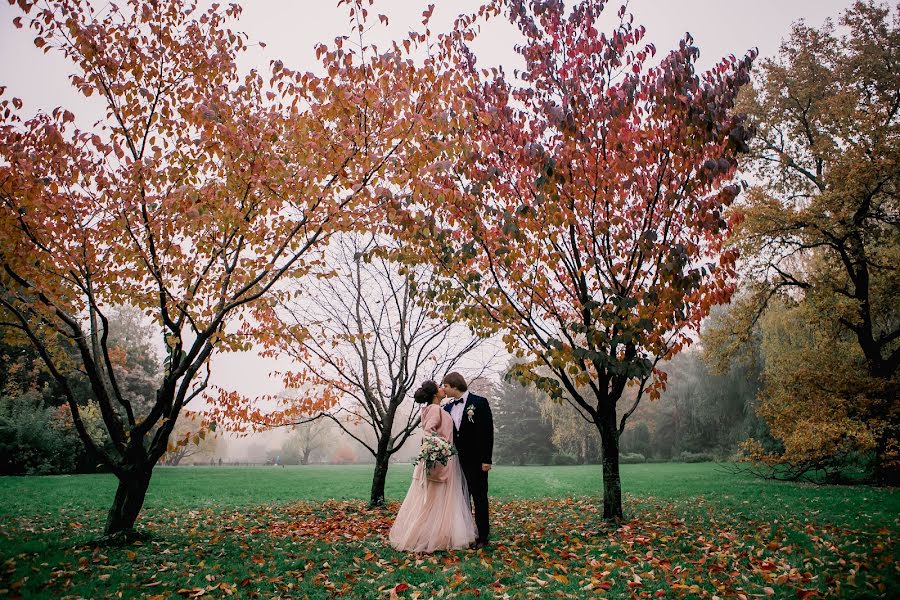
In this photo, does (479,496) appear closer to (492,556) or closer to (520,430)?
(492,556)

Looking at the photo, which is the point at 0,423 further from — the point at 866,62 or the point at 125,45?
the point at 866,62

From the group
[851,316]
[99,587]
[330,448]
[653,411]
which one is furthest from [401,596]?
[330,448]

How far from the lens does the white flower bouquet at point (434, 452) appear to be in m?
6.17

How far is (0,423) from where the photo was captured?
20.0 m

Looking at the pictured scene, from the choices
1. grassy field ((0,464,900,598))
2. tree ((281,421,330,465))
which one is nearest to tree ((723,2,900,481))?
grassy field ((0,464,900,598))

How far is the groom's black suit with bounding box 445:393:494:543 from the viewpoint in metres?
6.33

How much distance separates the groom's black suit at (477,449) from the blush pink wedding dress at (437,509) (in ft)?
0.37

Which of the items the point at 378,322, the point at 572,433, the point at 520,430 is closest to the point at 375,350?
the point at 378,322

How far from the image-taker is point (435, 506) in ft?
20.6

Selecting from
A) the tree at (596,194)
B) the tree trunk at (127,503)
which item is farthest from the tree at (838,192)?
the tree trunk at (127,503)

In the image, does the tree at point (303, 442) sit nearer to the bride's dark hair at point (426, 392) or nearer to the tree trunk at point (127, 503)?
the tree trunk at point (127, 503)

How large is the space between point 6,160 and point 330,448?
266ft

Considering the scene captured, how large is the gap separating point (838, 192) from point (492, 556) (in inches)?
531

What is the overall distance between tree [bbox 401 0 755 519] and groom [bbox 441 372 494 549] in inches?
46.3
